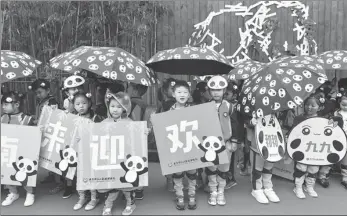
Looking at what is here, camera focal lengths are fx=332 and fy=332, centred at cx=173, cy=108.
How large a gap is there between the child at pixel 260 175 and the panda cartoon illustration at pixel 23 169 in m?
2.69

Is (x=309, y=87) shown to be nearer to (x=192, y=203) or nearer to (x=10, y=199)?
(x=192, y=203)

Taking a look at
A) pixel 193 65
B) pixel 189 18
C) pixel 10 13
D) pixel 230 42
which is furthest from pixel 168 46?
pixel 10 13

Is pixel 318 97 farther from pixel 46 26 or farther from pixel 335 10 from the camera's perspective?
pixel 46 26

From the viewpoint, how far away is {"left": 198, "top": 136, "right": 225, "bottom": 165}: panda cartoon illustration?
12.4ft

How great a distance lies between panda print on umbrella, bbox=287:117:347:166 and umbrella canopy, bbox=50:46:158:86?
1.98 meters

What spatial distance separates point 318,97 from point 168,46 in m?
3.75

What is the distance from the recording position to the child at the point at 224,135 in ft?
13.1

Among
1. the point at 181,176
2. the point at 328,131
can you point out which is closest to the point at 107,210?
the point at 181,176

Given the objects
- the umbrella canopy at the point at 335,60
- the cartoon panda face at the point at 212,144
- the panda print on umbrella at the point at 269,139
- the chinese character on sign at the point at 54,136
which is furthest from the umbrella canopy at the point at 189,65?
the umbrella canopy at the point at 335,60

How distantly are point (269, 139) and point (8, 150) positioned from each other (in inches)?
123

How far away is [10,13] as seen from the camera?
644 cm

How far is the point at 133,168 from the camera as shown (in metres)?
3.71

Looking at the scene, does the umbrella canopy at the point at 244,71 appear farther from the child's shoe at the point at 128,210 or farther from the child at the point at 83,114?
the child's shoe at the point at 128,210


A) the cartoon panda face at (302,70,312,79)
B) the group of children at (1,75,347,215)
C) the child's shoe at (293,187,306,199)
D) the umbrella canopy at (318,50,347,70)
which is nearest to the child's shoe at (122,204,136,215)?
the group of children at (1,75,347,215)
